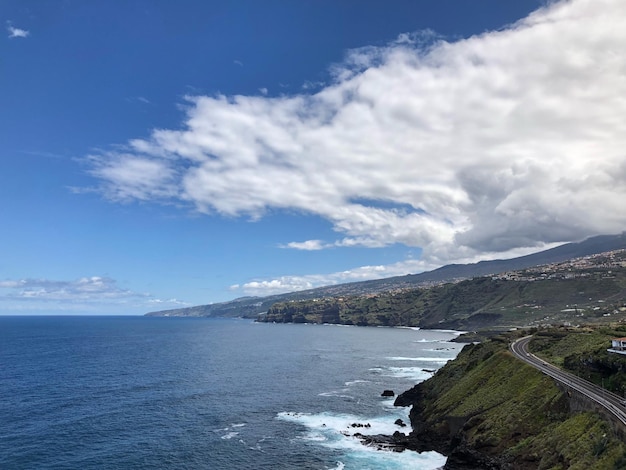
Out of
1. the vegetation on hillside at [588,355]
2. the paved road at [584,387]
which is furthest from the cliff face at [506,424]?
the vegetation on hillside at [588,355]

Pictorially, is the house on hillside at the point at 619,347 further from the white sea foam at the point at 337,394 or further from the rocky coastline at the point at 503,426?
the white sea foam at the point at 337,394

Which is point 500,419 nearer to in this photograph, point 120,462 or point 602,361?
point 602,361

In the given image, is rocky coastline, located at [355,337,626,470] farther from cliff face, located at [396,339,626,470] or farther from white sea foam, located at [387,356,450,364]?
white sea foam, located at [387,356,450,364]

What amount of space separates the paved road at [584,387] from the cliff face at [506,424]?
1.88m

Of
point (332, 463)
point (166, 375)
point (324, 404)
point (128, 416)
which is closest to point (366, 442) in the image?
point (332, 463)

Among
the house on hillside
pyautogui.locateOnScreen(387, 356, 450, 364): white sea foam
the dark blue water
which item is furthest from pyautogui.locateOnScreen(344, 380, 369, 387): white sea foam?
the house on hillside

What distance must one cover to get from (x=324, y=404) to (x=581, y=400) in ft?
203

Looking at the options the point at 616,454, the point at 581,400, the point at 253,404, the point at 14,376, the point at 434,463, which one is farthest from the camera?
the point at 14,376

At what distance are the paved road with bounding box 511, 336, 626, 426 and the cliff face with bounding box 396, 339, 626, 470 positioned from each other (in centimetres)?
188

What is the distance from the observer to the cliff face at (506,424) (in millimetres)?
48219

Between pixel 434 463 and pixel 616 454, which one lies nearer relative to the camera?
pixel 616 454

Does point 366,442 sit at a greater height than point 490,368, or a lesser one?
lesser

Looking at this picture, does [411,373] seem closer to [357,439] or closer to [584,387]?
[357,439]

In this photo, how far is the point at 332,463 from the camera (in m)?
67.8
